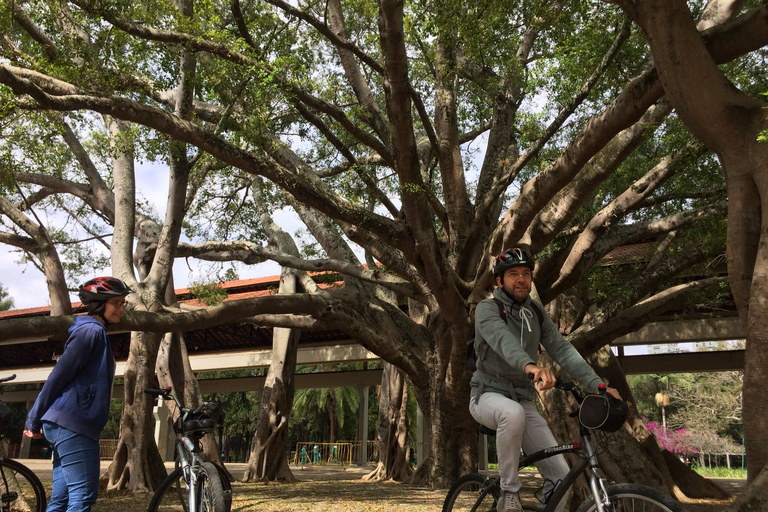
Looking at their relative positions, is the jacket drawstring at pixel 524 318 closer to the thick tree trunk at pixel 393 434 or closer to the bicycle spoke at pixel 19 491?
the bicycle spoke at pixel 19 491

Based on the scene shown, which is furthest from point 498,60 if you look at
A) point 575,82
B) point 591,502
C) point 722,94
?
point 591,502

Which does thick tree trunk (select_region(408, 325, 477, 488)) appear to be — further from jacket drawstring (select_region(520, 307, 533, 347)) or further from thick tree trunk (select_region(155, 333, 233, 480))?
jacket drawstring (select_region(520, 307, 533, 347))

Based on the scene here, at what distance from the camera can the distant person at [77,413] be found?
10.5 ft

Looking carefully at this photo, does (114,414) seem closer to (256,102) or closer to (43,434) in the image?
(256,102)

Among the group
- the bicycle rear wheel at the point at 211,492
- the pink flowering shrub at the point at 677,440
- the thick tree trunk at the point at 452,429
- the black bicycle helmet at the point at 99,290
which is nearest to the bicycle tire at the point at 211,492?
the bicycle rear wheel at the point at 211,492

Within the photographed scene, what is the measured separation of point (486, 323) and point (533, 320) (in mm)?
303

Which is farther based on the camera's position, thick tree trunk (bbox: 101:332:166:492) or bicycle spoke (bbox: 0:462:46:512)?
thick tree trunk (bbox: 101:332:166:492)

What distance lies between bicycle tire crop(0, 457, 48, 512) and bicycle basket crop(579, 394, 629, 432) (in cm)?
403

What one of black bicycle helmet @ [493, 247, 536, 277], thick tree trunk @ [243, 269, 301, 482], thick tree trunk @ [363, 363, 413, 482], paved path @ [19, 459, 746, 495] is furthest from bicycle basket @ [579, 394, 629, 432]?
thick tree trunk @ [363, 363, 413, 482]

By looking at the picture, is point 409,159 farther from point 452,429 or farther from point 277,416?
point 277,416

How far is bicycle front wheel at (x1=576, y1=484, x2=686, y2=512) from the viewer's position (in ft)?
8.02

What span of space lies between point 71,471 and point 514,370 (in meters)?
2.21

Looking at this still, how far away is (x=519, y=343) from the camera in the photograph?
312cm

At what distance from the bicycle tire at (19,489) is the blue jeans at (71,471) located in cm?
187
